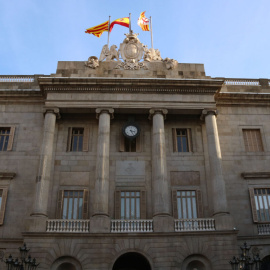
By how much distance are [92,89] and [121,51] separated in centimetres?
475

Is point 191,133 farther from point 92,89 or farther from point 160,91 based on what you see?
point 92,89

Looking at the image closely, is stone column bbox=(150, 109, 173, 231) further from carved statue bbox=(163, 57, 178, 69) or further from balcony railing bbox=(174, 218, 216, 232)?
carved statue bbox=(163, 57, 178, 69)

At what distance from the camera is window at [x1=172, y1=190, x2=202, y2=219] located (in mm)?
26234

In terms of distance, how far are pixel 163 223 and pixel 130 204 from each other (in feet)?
10.7

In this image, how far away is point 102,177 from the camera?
1006 inches

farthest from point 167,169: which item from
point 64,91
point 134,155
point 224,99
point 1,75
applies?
point 1,75

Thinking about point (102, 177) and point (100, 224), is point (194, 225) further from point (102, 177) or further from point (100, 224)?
point (102, 177)

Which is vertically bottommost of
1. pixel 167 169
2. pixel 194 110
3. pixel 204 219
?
pixel 204 219

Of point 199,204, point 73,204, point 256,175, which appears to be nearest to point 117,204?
point 73,204

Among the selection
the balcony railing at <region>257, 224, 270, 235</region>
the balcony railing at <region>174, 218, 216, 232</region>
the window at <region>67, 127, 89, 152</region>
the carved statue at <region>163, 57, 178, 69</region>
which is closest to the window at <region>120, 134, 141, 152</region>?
the window at <region>67, 127, 89, 152</region>

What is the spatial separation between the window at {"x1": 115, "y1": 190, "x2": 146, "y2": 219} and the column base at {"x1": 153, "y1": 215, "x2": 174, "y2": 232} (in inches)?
71.5

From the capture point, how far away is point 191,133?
29.3 m

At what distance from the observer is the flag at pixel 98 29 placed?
32219 mm

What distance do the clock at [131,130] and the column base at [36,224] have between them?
8844 millimetres
